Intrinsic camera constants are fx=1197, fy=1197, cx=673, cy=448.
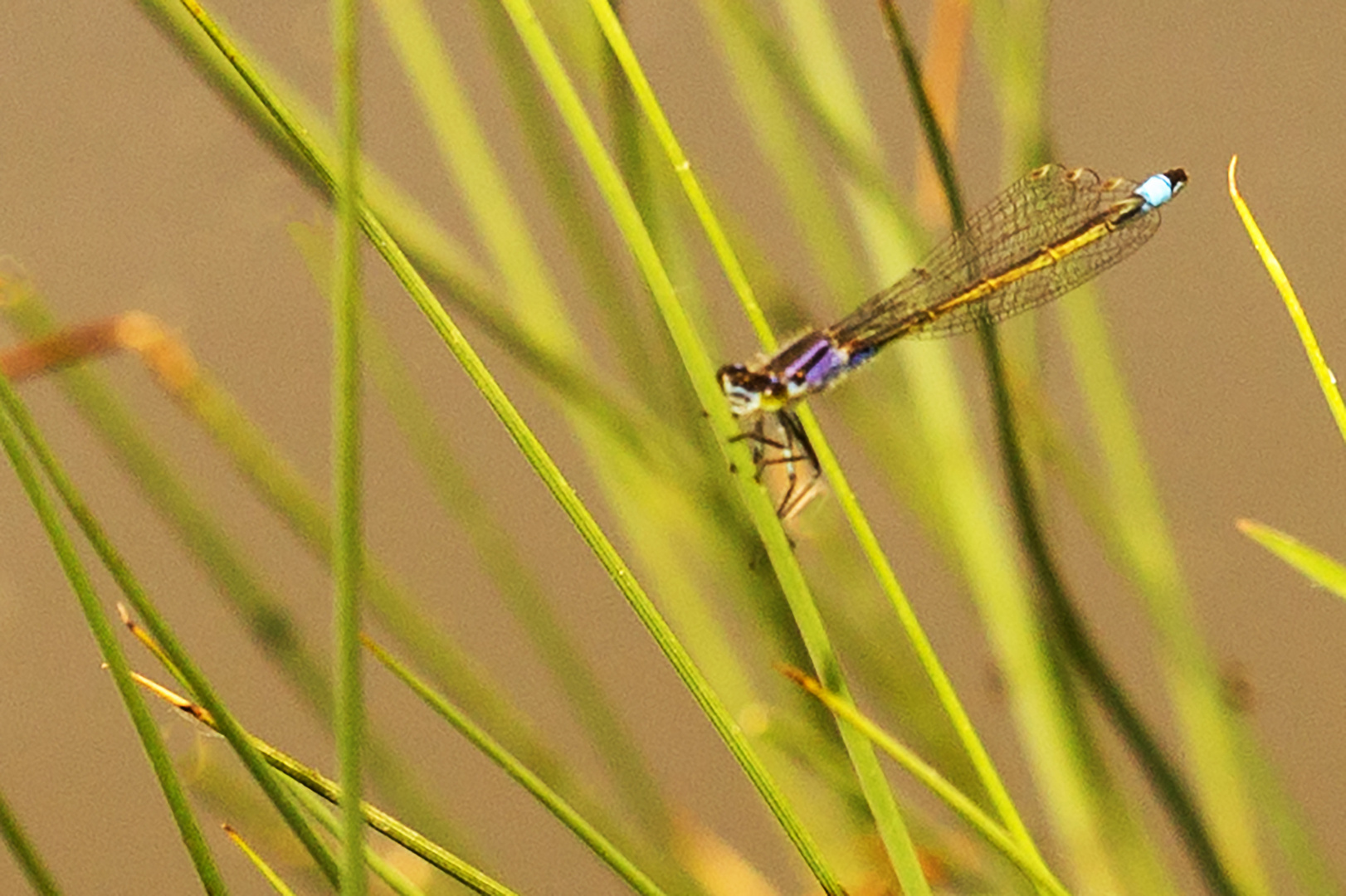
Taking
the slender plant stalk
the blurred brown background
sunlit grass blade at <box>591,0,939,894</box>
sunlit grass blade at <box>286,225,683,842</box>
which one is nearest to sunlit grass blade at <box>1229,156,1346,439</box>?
sunlit grass blade at <box>591,0,939,894</box>

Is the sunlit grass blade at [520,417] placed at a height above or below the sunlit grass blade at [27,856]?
above

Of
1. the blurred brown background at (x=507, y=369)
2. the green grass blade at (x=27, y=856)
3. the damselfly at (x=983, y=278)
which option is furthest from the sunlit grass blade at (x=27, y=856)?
the blurred brown background at (x=507, y=369)

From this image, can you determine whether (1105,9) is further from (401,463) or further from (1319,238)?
(401,463)

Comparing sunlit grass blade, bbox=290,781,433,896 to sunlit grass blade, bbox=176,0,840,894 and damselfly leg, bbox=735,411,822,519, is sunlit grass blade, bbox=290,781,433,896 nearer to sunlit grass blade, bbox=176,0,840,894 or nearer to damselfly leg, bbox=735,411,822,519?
sunlit grass blade, bbox=176,0,840,894

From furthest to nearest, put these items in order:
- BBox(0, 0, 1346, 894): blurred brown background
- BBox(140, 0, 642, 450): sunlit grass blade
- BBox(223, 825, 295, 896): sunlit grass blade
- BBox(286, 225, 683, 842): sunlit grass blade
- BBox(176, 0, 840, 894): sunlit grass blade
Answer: BBox(0, 0, 1346, 894): blurred brown background, BBox(286, 225, 683, 842): sunlit grass blade, BBox(140, 0, 642, 450): sunlit grass blade, BBox(223, 825, 295, 896): sunlit grass blade, BBox(176, 0, 840, 894): sunlit grass blade

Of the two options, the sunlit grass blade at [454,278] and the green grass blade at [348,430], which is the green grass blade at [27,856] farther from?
the sunlit grass blade at [454,278]

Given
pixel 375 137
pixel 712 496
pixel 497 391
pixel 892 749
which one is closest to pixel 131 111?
pixel 375 137
